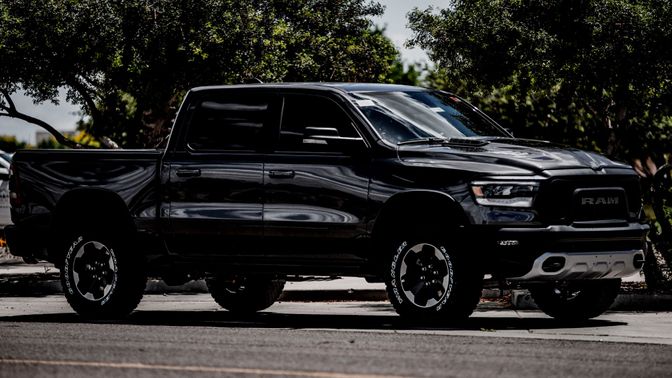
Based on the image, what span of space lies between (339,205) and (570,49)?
251 inches

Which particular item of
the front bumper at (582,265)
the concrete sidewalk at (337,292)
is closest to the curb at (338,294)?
the concrete sidewalk at (337,292)

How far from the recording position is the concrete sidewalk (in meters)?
15.3

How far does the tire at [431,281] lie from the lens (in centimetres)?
1198

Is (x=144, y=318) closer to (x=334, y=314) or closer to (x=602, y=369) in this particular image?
(x=334, y=314)

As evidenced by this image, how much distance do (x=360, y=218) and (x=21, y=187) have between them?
3.96 m

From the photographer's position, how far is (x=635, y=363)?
974 cm

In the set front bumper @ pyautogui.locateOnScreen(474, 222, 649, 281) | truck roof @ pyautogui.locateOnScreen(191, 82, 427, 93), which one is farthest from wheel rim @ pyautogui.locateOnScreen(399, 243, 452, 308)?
truck roof @ pyautogui.locateOnScreen(191, 82, 427, 93)

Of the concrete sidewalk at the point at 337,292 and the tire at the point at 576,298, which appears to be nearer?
the tire at the point at 576,298

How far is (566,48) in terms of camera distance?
17922 mm

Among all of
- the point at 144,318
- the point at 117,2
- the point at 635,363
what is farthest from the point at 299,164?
the point at 117,2

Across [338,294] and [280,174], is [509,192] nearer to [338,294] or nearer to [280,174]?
[280,174]

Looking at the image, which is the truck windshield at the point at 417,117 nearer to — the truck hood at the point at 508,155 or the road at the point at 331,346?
the truck hood at the point at 508,155

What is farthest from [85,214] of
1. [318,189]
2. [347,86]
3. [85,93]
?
[85,93]

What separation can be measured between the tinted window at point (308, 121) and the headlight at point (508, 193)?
59.7 inches
